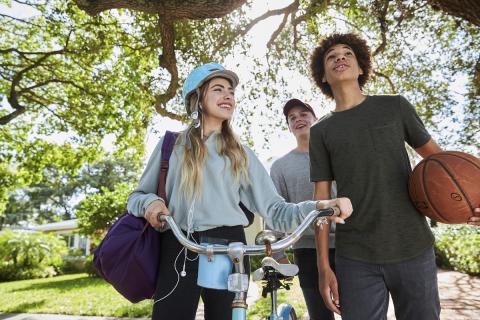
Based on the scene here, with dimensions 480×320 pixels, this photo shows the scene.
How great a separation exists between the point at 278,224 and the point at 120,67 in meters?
11.1

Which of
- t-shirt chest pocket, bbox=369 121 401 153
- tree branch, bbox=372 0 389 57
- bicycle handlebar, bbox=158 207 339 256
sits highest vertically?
tree branch, bbox=372 0 389 57

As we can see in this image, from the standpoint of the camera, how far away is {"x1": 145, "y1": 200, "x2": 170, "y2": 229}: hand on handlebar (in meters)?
1.74

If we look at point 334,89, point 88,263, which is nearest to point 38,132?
point 88,263

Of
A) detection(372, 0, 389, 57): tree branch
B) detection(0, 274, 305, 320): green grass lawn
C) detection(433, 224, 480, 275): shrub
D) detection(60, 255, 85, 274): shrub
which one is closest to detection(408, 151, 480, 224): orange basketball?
detection(0, 274, 305, 320): green grass lawn

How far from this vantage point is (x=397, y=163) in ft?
7.59

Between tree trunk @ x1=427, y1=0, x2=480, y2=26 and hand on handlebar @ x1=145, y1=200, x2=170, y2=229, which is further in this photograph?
tree trunk @ x1=427, y1=0, x2=480, y2=26

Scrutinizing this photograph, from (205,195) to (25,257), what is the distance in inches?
800

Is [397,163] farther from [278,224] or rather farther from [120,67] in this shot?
[120,67]

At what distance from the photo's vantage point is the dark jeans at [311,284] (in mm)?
3184

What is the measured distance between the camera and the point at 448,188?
218cm

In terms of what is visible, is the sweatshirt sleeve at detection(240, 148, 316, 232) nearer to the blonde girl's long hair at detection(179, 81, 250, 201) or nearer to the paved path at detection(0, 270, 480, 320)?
the blonde girl's long hair at detection(179, 81, 250, 201)

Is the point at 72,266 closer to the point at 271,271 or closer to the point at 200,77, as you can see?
the point at 200,77

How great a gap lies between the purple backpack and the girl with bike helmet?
0.19ft

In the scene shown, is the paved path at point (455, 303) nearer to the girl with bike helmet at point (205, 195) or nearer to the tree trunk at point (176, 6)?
the girl with bike helmet at point (205, 195)
